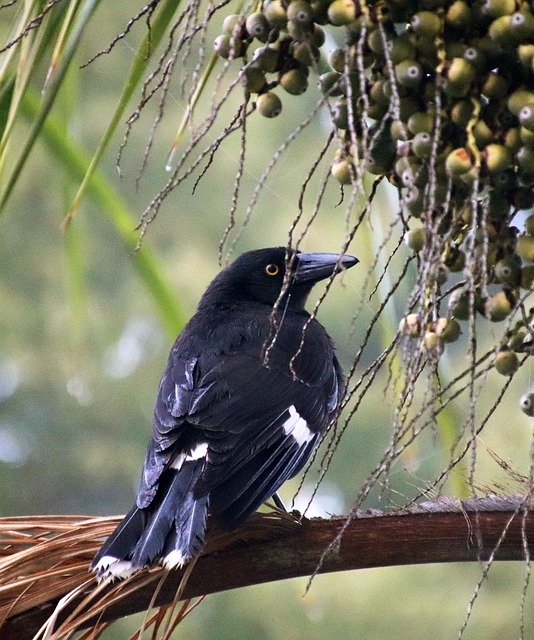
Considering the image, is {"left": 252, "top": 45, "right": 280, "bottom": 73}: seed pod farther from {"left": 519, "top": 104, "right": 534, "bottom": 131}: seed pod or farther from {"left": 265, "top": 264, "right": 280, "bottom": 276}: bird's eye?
{"left": 265, "top": 264, "right": 280, "bottom": 276}: bird's eye

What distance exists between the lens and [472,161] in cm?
73

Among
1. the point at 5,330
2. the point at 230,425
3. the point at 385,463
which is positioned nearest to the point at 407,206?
the point at 385,463

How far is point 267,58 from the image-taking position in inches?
32.7

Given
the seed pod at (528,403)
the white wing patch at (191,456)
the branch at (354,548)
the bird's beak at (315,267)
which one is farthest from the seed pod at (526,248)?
the bird's beak at (315,267)

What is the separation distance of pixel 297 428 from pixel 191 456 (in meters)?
0.24

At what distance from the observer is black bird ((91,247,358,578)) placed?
1331mm

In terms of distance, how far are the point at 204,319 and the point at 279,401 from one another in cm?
46

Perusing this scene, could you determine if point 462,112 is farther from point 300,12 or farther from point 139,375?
point 139,375

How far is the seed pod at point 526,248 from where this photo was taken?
2.51 ft

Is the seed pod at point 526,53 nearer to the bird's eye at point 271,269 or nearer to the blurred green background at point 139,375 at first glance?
the bird's eye at point 271,269

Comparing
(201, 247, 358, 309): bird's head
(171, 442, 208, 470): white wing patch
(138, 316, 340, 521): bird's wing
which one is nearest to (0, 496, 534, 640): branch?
(138, 316, 340, 521): bird's wing

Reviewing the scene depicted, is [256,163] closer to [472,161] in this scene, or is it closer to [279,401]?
[279,401]

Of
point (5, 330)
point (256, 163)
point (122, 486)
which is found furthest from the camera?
point (5, 330)

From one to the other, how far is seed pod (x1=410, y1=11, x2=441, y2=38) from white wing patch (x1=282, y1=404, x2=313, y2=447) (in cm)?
108
